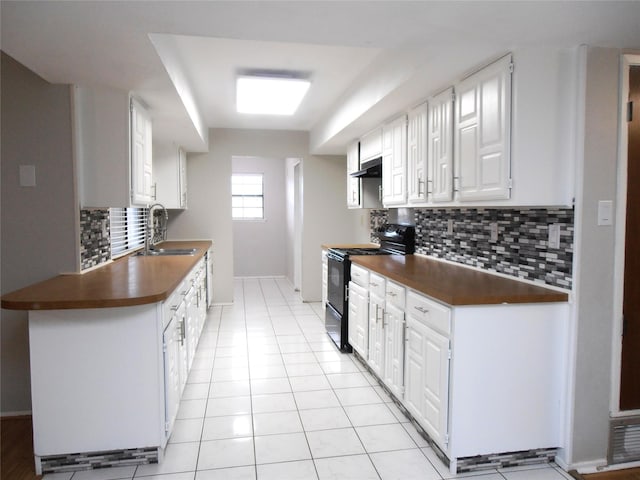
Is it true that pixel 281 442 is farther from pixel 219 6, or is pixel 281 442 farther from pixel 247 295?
pixel 247 295

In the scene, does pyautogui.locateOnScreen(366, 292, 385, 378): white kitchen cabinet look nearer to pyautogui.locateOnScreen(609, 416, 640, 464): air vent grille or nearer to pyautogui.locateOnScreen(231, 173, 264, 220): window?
pyautogui.locateOnScreen(609, 416, 640, 464): air vent grille

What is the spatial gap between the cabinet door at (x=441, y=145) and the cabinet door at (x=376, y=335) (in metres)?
0.87

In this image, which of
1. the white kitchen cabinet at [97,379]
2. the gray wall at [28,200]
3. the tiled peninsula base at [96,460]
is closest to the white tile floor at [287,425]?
the tiled peninsula base at [96,460]

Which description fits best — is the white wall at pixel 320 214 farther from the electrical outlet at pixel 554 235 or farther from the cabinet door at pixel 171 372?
the electrical outlet at pixel 554 235

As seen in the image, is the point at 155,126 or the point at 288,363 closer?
the point at 288,363

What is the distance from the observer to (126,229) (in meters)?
4.37

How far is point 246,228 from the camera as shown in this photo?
333 inches

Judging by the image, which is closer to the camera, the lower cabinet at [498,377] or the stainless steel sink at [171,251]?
the lower cabinet at [498,377]

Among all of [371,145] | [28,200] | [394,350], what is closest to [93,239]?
[28,200]

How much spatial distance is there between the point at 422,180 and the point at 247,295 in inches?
171

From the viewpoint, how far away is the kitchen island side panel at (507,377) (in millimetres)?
2197

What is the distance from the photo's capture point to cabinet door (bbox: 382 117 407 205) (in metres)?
3.62

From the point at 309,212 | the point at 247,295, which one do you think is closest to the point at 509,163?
the point at 309,212

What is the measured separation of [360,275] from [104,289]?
1.99 meters
